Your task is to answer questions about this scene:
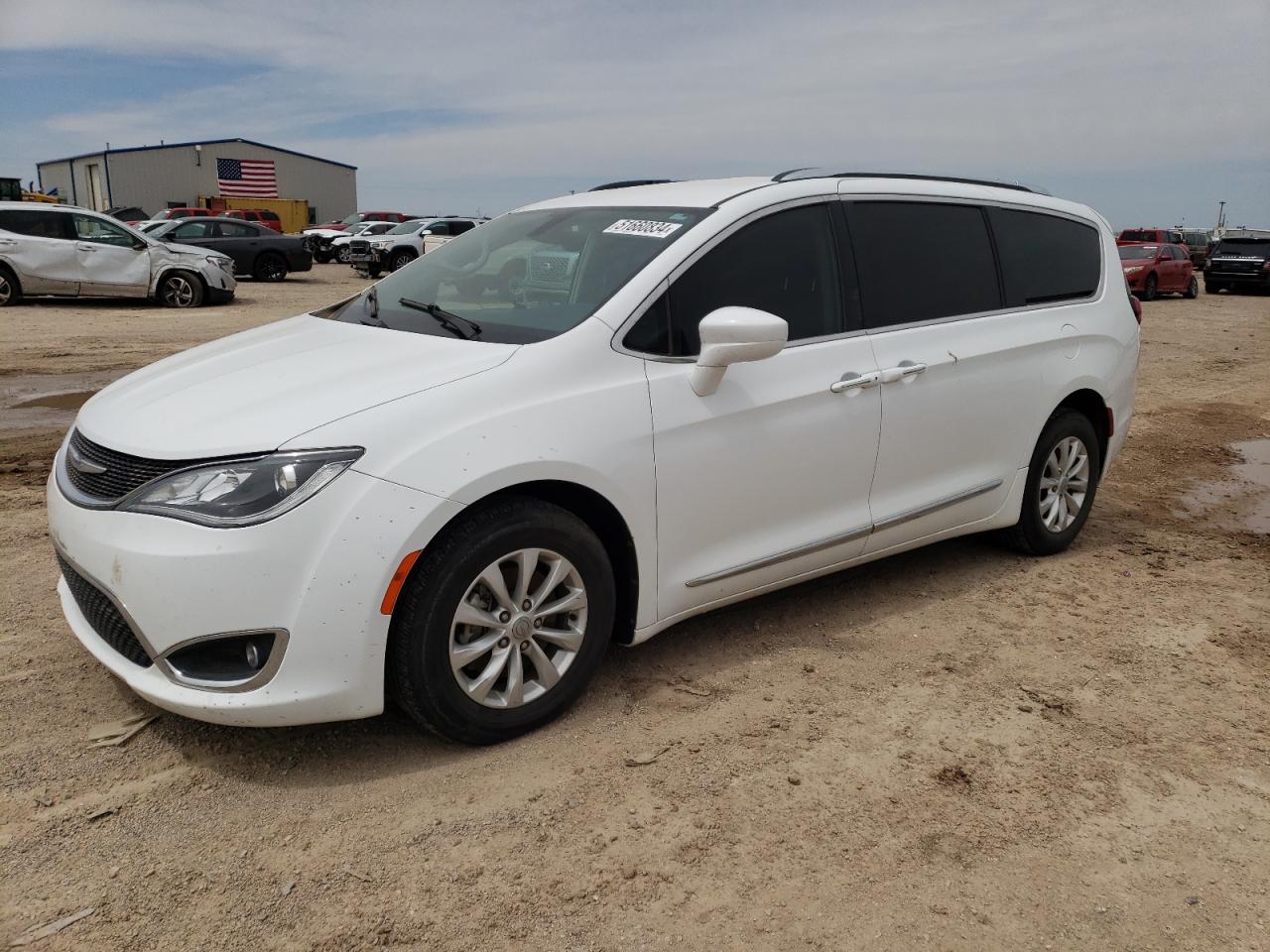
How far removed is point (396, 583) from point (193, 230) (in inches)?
912

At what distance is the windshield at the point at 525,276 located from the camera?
3.52 m

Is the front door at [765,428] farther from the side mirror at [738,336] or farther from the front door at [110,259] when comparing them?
the front door at [110,259]

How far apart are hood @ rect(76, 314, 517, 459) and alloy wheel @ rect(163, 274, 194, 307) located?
14595 millimetres

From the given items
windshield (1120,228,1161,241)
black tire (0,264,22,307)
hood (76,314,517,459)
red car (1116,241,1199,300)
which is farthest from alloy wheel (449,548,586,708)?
windshield (1120,228,1161,241)

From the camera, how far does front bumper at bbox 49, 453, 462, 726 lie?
273 centimetres

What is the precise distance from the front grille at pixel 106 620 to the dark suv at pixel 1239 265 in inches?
1274

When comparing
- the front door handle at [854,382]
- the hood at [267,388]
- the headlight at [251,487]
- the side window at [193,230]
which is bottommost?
the headlight at [251,487]

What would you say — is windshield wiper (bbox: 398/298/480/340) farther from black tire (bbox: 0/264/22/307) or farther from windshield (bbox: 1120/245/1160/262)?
windshield (bbox: 1120/245/1160/262)

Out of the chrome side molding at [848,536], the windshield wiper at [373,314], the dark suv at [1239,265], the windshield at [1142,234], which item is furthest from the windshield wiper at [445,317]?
the windshield at [1142,234]

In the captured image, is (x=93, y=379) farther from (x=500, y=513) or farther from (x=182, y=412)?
(x=500, y=513)

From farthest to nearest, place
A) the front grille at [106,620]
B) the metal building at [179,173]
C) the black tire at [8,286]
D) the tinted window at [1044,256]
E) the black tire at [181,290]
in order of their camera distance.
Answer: the metal building at [179,173] < the black tire at [181,290] < the black tire at [8,286] < the tinted window at [1044,256] < the front grille at [106,620]

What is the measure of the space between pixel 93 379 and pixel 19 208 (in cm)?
752

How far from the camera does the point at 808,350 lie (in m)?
3.81

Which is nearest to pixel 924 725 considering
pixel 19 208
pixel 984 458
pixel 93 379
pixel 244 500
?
pixel 984 458
